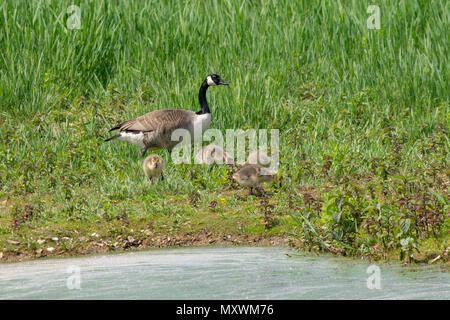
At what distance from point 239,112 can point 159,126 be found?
1250 mm

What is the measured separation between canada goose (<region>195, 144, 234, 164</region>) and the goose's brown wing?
31.7 inches

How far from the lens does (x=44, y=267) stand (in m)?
6.68

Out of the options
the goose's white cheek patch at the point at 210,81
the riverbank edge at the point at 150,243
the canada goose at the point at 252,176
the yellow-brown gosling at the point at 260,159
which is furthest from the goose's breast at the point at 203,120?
the riverbank edge at the point at 150,243

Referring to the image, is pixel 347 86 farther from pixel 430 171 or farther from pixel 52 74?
pixel 52 74

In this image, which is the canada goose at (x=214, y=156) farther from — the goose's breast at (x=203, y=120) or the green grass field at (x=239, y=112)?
the goose's breast at (x=203, y=120)

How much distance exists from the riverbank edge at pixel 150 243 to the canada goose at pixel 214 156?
1.83 m

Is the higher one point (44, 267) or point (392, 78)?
point (392, 78)

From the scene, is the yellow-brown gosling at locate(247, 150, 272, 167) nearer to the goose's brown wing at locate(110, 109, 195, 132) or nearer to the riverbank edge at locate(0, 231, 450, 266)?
the goose's brown wing at locate(110, 109, 195, 132)

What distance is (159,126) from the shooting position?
10.1 meters

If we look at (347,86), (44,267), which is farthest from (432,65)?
(44,267)

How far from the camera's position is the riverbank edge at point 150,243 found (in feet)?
23.6

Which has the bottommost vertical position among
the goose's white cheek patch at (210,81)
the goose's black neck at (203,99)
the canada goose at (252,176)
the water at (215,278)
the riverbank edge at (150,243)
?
the water at (215,278)

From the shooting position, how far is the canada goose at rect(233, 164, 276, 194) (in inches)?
330

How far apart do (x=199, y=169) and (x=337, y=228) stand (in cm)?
278
